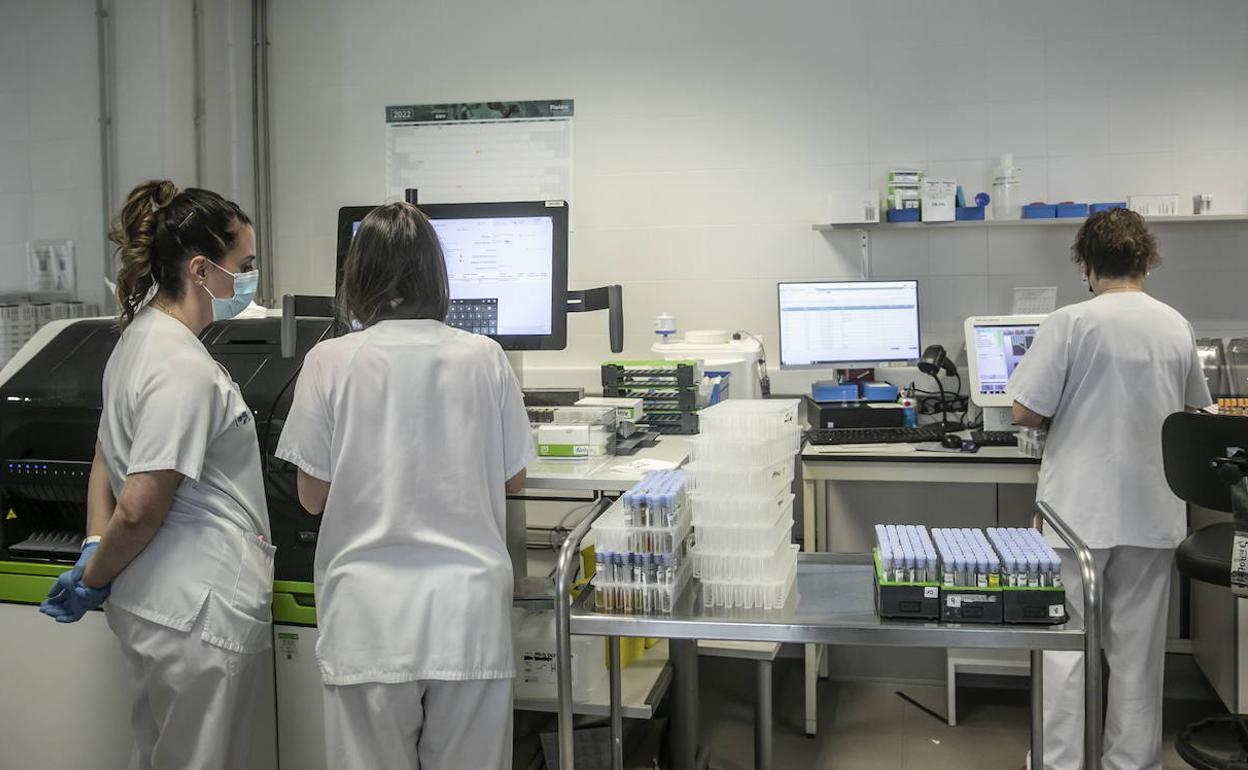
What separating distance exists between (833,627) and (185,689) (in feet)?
3.84

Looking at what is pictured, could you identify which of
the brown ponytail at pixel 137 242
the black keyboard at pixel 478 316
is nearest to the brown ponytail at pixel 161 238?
the brown ponytail at pixel 137 242

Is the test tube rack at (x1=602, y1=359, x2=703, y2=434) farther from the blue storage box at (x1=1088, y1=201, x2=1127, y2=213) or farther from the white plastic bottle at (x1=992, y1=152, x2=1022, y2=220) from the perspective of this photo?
the blue storage box at (x1=1088, y1=201, x2=1127, y2=213)

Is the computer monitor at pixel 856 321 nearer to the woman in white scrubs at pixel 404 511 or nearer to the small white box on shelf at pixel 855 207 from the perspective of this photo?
the small white box on shelf at pixel 855 207

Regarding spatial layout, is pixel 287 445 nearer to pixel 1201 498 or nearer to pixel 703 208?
pixel 1201 498

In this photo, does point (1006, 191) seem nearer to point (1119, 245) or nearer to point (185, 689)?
point (1119, 245)

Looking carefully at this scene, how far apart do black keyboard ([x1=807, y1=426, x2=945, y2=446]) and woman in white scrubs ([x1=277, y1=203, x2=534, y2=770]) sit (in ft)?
6.12

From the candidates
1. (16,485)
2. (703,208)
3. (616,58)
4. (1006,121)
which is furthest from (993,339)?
(16,485)

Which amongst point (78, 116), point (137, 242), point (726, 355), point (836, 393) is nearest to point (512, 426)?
point (137, 242)

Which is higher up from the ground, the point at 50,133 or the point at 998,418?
the point at 50,133

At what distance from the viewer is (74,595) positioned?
2027 mm

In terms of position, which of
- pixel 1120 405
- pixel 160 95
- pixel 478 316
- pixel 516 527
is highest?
pixel 160 95

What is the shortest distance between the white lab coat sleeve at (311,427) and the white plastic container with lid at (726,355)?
60.0 inches

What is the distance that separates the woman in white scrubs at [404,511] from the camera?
1879mm

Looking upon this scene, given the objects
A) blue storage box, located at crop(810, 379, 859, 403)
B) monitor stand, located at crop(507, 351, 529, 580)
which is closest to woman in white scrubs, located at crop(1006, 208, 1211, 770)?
blue storage box, located at crop(810, 379, 859, 403)
